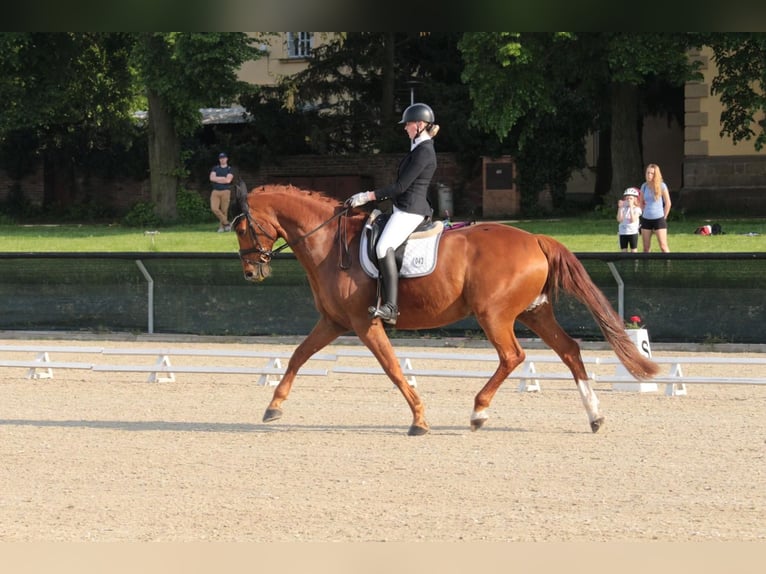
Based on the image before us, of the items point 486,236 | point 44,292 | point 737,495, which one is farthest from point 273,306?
point 737,495

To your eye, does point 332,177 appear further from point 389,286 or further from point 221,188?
point 389,286

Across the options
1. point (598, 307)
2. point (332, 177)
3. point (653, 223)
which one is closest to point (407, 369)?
point (598, 307)

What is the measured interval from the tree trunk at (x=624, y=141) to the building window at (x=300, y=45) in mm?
11476

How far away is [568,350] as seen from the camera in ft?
31.8

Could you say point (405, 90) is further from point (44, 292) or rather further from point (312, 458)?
point (312, 458)

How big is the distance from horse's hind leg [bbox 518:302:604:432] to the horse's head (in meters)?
2.17

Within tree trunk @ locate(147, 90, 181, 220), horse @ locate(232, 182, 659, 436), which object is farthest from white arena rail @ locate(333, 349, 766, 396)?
tree trunk @ locate(147, 90, 181, 220)

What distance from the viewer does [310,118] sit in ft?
132

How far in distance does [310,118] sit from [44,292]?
925 inches

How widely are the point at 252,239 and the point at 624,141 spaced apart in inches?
933

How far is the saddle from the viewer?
966 centimetres

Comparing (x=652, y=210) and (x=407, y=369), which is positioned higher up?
(x=652, y=210)

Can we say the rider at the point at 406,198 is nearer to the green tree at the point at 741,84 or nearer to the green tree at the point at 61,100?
the green tree at the point at 741,84

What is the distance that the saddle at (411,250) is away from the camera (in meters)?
9.66
